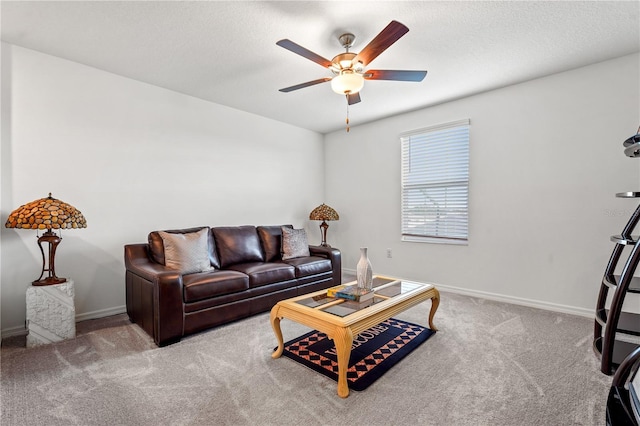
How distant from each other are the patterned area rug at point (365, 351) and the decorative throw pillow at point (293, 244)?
54.1 inches

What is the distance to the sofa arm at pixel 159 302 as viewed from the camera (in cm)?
242

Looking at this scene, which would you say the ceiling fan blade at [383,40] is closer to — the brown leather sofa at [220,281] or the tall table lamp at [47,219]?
the brown leather sofa at [220,281]

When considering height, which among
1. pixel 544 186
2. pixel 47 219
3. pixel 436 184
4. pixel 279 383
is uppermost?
pixel 436 184

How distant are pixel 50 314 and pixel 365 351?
259 cm

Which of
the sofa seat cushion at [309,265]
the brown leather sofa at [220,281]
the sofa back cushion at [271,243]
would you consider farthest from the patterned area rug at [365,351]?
the sofa back cushion at [271,243]

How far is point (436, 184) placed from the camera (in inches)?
165

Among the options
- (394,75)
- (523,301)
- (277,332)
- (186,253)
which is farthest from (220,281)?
(523,301)

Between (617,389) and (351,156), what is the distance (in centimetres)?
460

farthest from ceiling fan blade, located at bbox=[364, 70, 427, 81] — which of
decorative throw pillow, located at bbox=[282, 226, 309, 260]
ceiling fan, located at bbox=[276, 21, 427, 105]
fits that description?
decorative throw pillow, located at bbox=[282, 226, 309, 260]

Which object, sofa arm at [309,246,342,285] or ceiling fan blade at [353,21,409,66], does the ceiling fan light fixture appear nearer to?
ceiling fan blade at [353,21,409,66]

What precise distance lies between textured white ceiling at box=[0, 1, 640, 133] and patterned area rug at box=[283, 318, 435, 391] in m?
Result: 2.53

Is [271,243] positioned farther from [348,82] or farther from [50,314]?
[348,82]

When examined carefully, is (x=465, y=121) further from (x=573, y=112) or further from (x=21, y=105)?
(x=21, y=105)

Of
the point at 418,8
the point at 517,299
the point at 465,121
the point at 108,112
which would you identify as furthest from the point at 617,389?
the point at 108,112
